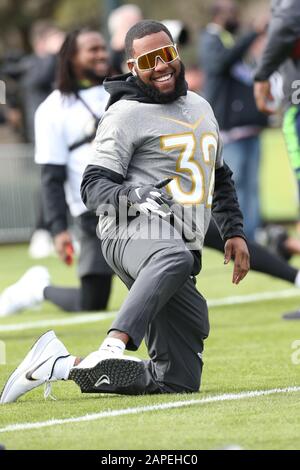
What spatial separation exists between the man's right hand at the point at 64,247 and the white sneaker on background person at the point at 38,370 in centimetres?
272

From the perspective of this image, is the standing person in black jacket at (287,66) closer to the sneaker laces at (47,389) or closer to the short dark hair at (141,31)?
the short dark hair at (141,31)

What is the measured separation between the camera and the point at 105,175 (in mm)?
6418

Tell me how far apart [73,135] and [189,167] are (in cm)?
322

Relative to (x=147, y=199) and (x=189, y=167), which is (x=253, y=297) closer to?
(x=189, y=167)

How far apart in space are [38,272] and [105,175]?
395cm

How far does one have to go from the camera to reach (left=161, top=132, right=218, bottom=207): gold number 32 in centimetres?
662

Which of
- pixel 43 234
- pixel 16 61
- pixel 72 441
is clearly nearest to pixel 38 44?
pixel 16 61

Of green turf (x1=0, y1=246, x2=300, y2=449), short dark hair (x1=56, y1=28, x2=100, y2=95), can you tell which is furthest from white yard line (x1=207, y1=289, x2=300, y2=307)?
short dark hair (x1=56, y1=28, x2=100, y2=95)

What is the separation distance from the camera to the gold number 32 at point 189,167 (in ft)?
21.7

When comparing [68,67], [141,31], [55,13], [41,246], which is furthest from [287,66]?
[55,13]

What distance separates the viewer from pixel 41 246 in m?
16.6

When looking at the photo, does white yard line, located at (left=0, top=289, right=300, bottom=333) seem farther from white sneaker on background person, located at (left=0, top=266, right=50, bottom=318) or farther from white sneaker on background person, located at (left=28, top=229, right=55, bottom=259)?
white sneaker on background person, located at (left=28, top=229, right=55, bottom=259)

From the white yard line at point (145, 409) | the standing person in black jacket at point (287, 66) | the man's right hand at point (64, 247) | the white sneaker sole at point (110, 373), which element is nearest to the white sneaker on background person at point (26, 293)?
the man's right hand at point (64, 247)
